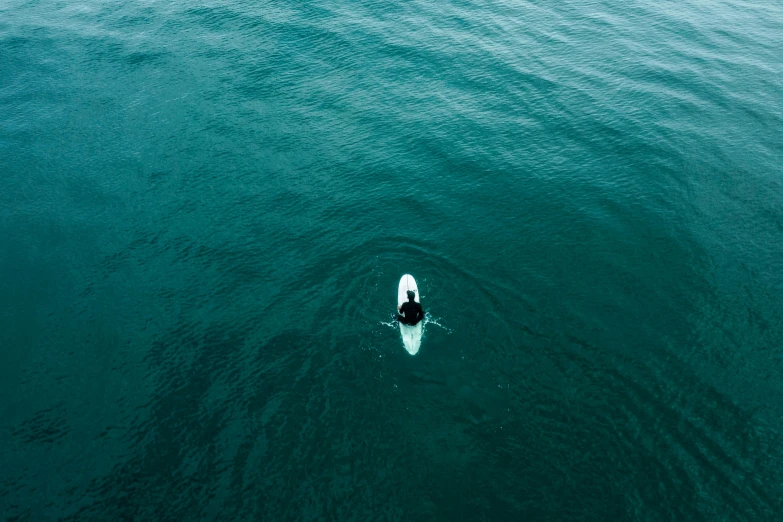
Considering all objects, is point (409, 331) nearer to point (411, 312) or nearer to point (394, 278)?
point (411, 312)

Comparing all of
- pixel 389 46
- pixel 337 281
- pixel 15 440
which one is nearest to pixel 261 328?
pixel 337 281

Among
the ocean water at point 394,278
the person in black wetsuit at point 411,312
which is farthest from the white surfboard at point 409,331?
the ocean water at point 394,278

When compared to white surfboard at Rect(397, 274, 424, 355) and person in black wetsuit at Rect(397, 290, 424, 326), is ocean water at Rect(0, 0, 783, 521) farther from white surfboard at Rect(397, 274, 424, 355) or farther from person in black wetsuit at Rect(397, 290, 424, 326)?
person in black wetsuit at Rect(397, 290, 424, 326)

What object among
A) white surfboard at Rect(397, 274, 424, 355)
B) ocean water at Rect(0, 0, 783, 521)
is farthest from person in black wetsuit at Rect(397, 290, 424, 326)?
ocean water at Rect(0, 0, 783, 521)

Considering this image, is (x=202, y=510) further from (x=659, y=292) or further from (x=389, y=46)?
(x=389, y=46)

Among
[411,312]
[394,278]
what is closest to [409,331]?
[411,312]

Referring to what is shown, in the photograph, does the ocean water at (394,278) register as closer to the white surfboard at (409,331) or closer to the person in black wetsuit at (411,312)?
the white surfboard at (409,331)

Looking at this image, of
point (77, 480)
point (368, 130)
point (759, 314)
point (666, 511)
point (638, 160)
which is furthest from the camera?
point (368, 130)
